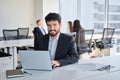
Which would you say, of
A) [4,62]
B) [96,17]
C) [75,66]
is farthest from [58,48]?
[96,17]

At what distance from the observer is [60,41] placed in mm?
2602

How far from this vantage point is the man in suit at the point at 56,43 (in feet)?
8.25

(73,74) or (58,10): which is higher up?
(58,10)

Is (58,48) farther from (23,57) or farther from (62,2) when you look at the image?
(62,2)

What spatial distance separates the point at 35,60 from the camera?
2.10 metres

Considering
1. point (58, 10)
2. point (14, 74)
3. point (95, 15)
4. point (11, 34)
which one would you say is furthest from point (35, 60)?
point (58, 10)

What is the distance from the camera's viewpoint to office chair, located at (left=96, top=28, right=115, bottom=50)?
255 inches

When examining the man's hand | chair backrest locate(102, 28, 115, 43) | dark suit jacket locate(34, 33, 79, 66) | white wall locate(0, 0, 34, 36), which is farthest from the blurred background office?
the man's hand

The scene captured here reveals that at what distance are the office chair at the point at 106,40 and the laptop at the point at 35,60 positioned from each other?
176 inches

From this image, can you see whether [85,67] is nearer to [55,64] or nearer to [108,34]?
[55,64]

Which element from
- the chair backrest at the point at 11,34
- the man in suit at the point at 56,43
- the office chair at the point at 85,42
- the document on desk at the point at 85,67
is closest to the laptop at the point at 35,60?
the document on desk at the point at 85,67

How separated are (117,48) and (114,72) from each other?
545cm

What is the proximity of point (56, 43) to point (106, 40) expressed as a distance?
14.3 ft

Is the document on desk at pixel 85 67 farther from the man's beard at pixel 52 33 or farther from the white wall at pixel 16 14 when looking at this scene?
the white wall at pixel 16 14
